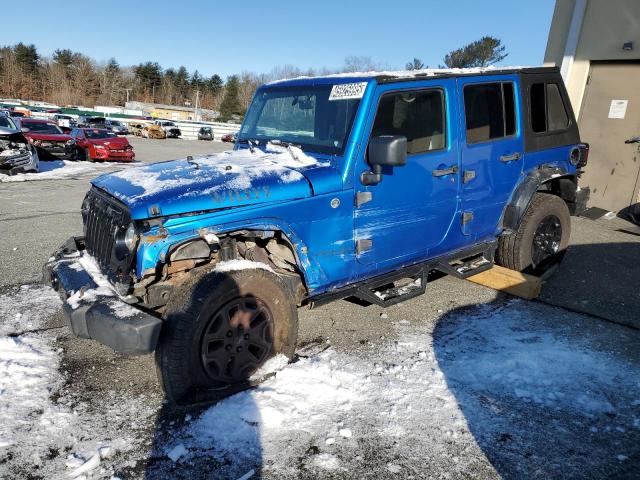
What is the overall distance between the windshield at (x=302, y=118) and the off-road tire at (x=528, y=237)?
2.40 metres

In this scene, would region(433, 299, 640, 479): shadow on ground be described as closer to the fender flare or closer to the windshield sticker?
the fender flare

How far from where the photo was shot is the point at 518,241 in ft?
16.4

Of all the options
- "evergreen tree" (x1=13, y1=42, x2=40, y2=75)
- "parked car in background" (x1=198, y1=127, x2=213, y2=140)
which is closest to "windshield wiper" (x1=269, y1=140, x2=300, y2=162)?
"parked car in background" (x1=198, y1=127, x2=213, y2=140)

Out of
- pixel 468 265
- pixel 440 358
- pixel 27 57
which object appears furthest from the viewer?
pixel 27 57

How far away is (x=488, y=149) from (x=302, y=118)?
1.70 meters

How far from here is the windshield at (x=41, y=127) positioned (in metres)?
18.9

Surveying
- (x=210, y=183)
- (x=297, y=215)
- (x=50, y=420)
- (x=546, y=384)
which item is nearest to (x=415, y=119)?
(x=297, y=215)

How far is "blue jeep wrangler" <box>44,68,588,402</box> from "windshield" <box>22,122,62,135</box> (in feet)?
58.4

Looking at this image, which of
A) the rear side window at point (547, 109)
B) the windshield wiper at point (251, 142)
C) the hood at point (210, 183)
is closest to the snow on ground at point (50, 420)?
the hood at point (210, 183)

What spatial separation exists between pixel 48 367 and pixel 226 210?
5.75 ft

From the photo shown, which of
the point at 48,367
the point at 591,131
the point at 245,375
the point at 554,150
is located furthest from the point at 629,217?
the point at 48,367

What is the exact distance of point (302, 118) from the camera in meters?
3.93

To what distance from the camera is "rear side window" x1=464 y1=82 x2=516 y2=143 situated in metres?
4.18

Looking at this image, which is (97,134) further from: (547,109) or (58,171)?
(547,109)
